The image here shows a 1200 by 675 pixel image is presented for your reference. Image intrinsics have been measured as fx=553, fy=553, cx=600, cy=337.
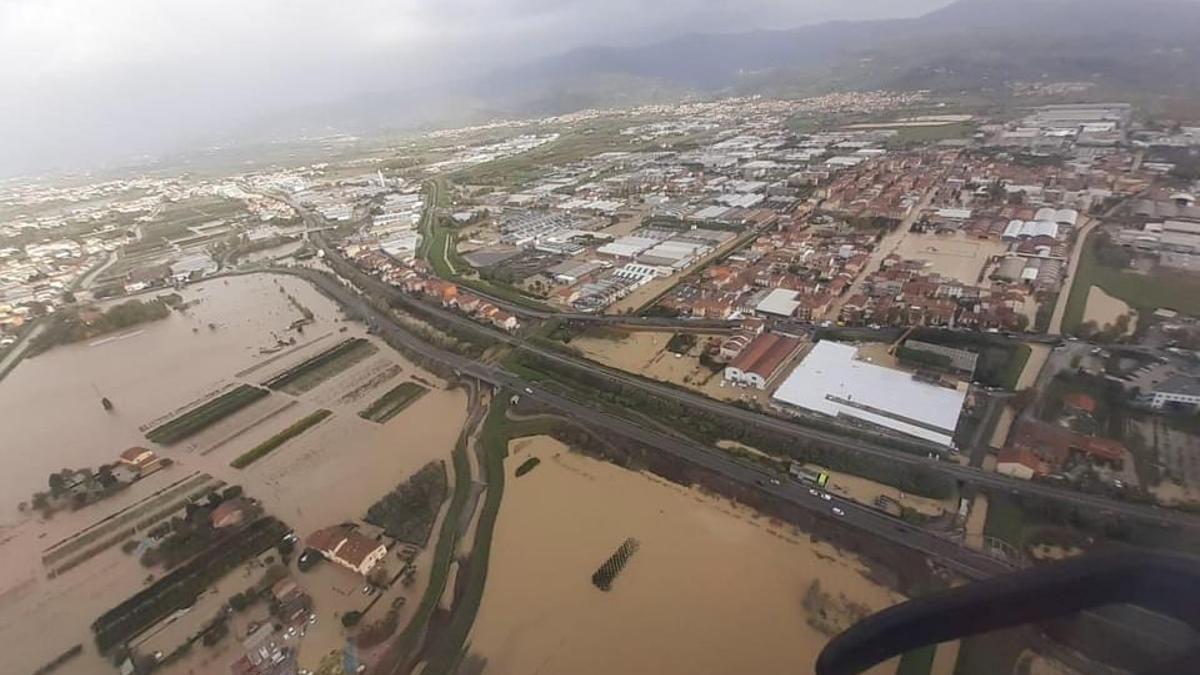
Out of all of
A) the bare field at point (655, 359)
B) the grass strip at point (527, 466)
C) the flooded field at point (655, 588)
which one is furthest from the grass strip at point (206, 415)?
the bare field at point (655, 359)

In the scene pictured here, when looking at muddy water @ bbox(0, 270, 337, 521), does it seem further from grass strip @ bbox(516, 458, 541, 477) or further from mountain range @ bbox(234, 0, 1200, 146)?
mountain range @ bbox(234, 0, 1200, 146)

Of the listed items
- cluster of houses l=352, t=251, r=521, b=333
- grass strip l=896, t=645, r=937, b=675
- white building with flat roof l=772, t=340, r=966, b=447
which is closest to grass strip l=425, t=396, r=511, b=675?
cluster of houses l=352, t=251, r=521, b=333

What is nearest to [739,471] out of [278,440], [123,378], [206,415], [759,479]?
[759,479]

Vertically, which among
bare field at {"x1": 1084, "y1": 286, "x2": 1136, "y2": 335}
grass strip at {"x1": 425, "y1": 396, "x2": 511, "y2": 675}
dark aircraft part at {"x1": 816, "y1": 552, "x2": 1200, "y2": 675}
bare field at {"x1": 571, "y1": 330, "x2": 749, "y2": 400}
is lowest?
bare field at {"x1": 1084, "y1": 286, "x2": 1136, "y2": 335}

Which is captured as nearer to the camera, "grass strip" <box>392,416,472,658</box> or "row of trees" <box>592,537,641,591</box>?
"grass strip" <box>392,416,472,658</box>

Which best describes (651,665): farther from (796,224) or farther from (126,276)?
(126,276)

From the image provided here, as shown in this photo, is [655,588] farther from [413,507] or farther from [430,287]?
[430,287]

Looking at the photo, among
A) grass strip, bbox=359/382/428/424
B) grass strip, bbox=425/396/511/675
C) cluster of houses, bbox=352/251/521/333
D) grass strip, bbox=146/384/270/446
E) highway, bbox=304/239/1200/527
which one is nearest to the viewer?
grass strip, bbox=425/396/511/675
